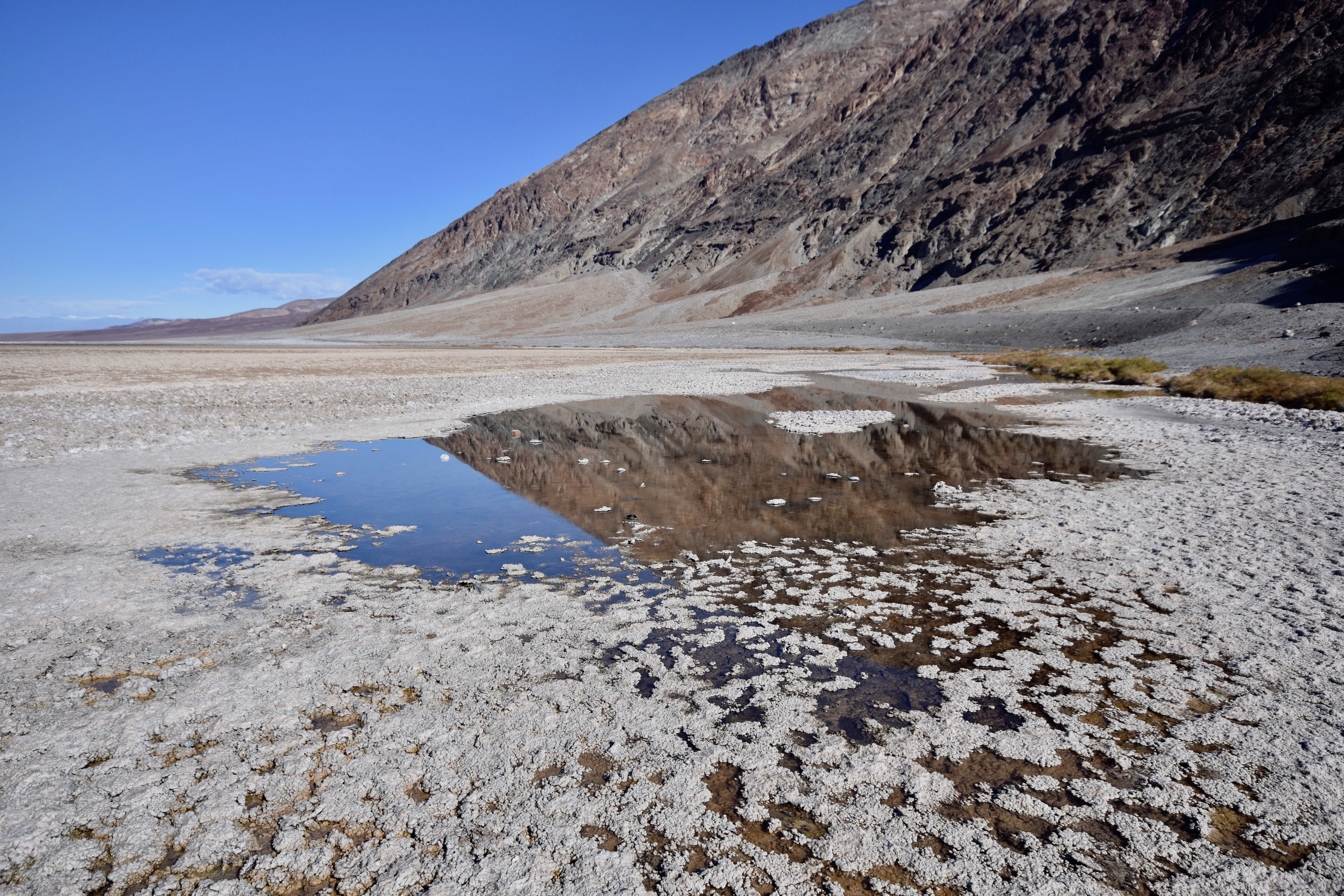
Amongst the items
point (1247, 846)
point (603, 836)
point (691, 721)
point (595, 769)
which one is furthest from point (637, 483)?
point (1247, 846)

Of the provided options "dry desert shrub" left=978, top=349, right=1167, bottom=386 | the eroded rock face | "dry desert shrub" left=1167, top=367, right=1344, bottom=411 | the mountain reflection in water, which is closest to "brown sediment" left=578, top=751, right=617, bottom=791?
the mountain reflection in water

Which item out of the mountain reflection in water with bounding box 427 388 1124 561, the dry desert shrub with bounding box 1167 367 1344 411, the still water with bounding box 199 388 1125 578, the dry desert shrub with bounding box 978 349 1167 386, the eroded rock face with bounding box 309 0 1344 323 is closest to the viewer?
the still water with bounding box 199 388 1125 578

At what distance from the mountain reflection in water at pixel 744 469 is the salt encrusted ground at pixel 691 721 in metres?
0.99

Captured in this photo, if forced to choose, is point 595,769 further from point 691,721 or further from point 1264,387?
point 1264,387

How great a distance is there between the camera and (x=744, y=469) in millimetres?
11758

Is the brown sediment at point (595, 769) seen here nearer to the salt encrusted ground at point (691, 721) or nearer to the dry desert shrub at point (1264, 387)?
the salt encrusted ground at point (691, 721)

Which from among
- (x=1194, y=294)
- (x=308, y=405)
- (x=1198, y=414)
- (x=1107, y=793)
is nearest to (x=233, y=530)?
(x=1107, y=793)

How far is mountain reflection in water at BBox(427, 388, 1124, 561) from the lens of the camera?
27.2 feet

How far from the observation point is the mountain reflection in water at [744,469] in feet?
27.2

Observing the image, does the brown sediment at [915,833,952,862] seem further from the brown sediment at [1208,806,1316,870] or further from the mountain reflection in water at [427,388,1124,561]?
the mountain reflection in water at [427,388,1124,561]

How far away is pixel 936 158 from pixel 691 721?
116 m

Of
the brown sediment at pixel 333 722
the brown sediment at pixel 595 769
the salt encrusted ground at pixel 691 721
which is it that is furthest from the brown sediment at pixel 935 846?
the brown sediment at pixel 333 722

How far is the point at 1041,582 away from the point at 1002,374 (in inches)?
1081

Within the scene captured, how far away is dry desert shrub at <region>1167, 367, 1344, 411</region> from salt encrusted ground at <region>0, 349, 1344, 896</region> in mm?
11458
